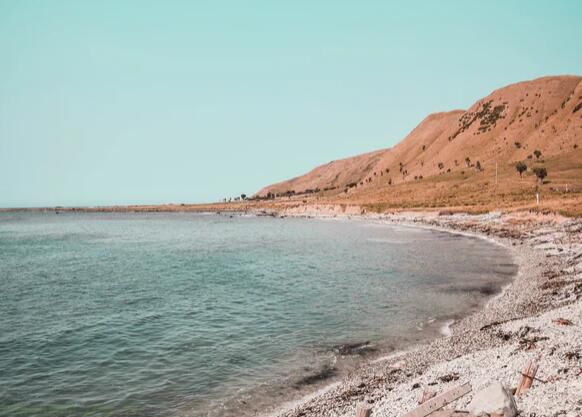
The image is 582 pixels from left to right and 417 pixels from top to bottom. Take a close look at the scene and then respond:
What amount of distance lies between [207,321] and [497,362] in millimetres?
17327

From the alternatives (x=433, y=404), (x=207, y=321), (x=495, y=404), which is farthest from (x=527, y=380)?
(x=207, y=321)

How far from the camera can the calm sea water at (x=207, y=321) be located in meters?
18.0

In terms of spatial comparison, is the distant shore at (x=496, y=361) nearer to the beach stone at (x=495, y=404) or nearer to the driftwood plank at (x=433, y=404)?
the beach stone at (x=495, y=404)

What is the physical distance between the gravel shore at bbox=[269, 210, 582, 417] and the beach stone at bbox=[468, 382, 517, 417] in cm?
66

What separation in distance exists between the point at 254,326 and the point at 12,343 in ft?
43.0

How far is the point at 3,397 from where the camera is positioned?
17.8 m

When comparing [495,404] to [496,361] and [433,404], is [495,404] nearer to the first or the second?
[433,404]

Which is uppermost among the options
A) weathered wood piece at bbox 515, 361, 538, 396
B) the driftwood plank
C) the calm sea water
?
the driftwood plank

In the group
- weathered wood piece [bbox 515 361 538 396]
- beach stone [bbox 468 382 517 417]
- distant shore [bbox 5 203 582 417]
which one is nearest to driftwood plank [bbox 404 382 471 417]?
beach stone [bbox 468 382 517 417]

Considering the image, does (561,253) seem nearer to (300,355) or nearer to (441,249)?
(441,249)

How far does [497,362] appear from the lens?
626 inches

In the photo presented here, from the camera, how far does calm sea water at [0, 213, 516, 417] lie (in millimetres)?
18016

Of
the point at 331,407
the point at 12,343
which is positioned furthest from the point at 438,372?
the point at 12,343

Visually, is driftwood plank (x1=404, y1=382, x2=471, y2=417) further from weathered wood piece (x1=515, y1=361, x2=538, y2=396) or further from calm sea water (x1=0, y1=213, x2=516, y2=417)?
calm sea water (x1=0, y1=213, x2=516, y2=417)
